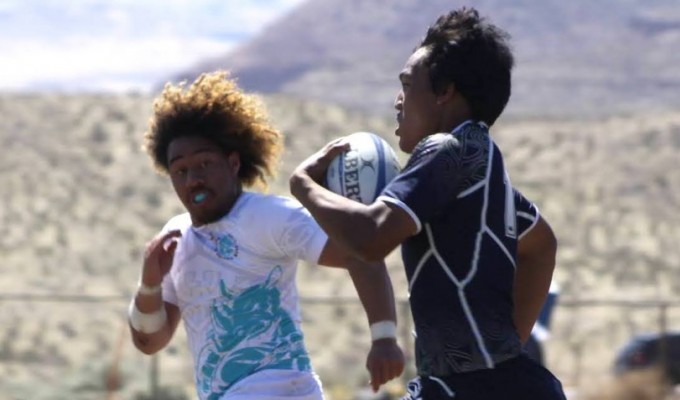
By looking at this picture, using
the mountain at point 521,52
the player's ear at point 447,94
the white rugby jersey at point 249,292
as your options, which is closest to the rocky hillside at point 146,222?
the white rugby jersey at point 249,292

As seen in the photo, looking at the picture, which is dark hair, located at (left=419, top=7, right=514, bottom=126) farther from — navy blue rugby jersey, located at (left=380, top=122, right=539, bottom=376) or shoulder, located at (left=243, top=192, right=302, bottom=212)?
shoulder, located at (left=243, top=192, right=302, bottom=212)

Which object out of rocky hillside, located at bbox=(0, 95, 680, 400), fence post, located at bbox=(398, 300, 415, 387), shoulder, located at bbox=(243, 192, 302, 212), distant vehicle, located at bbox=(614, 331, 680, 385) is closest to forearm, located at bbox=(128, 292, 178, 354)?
shoulder, located at bbox=(243, 192, 302, 212)

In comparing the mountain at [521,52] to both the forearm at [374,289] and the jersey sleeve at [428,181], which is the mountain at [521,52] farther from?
the jersey sleeve at [428,181]

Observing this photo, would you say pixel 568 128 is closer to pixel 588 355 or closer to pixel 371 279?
pixel 588 355

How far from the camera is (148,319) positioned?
560 centimetres

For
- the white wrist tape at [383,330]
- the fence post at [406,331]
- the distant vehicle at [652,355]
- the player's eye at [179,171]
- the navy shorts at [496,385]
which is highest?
the player's eye at [179,171]

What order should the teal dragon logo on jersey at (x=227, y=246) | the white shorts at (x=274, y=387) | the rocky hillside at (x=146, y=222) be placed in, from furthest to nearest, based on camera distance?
the rocky hillside at (x=146, y=222)
the teal dragon logo on jersey at (x=227, y=246)
the white shorts at (x=274, y=387)

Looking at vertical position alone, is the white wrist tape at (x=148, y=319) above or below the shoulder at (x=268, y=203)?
below

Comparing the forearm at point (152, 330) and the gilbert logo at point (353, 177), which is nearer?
the gilbert logo at point (353, 177)

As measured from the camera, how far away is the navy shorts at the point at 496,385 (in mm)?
4289

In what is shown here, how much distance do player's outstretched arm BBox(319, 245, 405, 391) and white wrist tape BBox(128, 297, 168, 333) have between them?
87cm

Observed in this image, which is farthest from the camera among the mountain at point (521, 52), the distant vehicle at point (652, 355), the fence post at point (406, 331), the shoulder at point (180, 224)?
the mountain at point (521, 52)

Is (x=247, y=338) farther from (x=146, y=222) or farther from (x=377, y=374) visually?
(x=146, y=222)

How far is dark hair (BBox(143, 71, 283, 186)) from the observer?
5594mm
